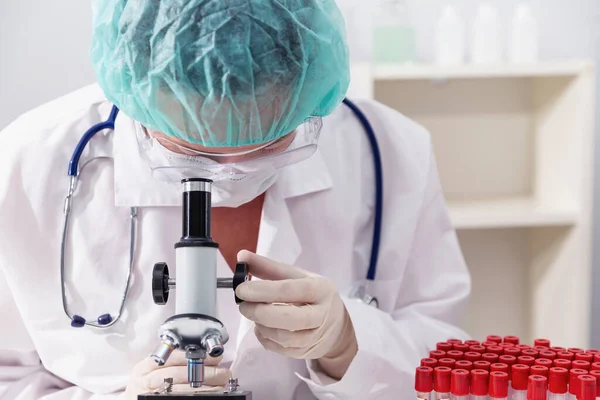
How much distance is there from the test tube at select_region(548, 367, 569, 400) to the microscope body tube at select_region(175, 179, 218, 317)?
0.39 m

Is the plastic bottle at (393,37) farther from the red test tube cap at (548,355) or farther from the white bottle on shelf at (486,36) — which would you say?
the red test tube cap at (548,355)

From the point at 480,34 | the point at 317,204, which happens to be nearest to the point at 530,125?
the point at 480,34

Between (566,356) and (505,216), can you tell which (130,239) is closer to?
(566,356)

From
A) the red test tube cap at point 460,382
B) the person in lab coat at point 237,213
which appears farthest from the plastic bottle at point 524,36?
the red test tube cap at point 460,382

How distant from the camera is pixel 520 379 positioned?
31.0 inches

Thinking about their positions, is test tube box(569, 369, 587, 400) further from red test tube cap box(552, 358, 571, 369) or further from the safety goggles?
the safety goggles

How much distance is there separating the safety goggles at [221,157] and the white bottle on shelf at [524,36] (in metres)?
1.35

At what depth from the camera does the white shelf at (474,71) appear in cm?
193

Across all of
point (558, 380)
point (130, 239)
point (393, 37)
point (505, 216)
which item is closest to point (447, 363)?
point (558, 380)

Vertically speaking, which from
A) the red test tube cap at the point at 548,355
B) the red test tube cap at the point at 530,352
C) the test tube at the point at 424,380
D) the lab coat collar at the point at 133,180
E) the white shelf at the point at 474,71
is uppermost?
the white shelf at the point at 474,71

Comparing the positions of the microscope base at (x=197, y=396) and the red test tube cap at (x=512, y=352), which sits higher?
the red test tube cap at (x=512, y=352)

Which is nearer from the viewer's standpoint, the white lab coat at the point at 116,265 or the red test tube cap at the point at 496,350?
the red test tube cap at the point at 496,350

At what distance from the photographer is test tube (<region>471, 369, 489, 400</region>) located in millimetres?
781

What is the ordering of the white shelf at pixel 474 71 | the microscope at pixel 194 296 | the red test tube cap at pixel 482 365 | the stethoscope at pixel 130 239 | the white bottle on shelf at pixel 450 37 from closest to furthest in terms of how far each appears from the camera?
1. the microscope at pixel 194 296
2. the red test tube cap at pixel 482 365
3. the stethoscope at pixel 130 239
4. the white shelf at pixel 474 71
5. the white bottle on shelf at pixel 450 37
